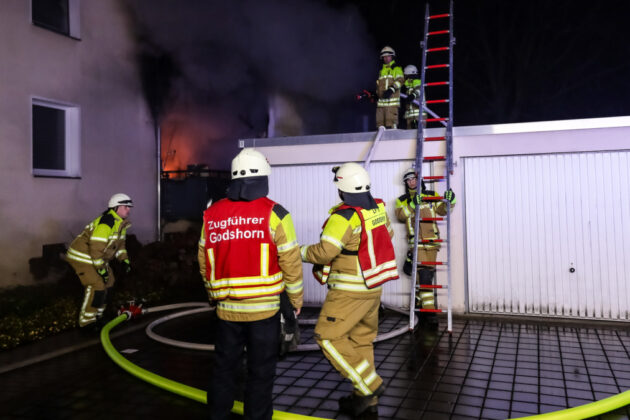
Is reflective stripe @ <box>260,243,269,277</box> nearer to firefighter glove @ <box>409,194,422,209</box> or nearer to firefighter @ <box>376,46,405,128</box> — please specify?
firefighter glove @ <box>409,194,422,209</box>

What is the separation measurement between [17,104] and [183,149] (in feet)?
22.2

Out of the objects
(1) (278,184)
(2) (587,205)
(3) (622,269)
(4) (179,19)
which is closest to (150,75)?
(4) (179,19)

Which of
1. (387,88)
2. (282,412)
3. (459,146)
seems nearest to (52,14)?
(387,88)

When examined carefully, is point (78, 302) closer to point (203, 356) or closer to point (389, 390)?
point (203, 356)

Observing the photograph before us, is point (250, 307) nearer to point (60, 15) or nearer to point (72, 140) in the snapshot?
point (72, 140)

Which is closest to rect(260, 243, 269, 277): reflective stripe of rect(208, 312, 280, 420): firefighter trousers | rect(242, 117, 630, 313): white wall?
rect(208, 312, 280, 420): firefighter trousers

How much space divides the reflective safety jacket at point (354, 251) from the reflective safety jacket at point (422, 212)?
2.92 m

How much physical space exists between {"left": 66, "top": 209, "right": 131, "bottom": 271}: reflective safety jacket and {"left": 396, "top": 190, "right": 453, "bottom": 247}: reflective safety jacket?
3890 mm

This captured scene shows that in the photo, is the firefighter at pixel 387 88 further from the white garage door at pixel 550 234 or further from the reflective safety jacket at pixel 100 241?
the reflective safety jacket at pixel 100 241

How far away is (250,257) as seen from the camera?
11.5ft

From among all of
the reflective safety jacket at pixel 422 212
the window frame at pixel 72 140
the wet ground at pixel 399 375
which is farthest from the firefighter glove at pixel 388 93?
the window frame at pixel 72 140

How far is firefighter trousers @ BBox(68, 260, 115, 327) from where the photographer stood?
264 inches

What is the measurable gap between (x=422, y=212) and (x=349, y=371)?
364 cm

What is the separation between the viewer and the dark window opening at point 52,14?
30.4ft
